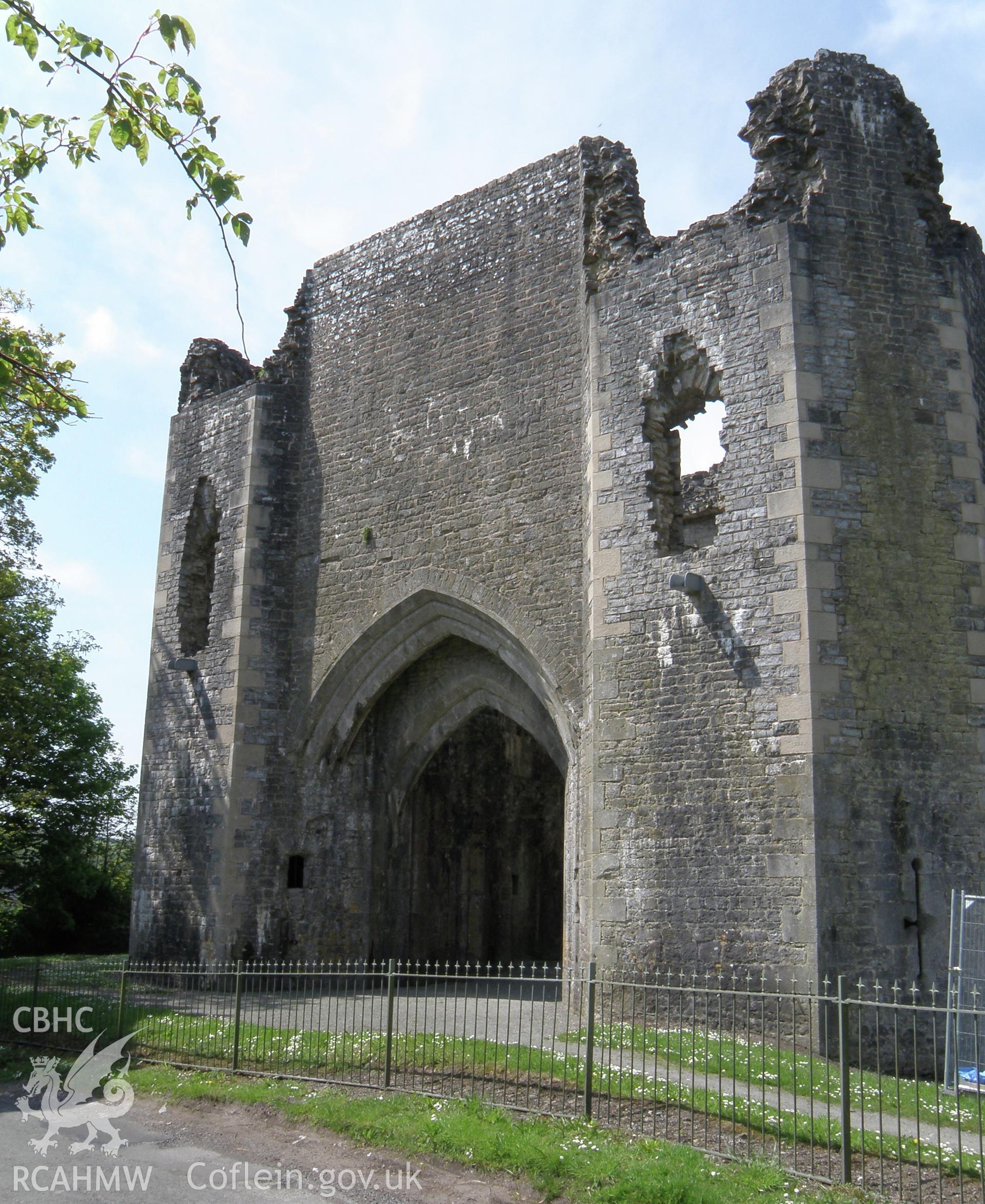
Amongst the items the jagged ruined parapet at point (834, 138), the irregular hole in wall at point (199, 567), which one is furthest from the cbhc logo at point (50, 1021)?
the jagged ruined parapet at point (834, 138)

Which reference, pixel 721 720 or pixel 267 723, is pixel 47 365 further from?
pixel 267 723

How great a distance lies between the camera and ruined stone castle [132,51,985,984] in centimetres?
1018

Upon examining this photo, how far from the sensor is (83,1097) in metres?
8.86

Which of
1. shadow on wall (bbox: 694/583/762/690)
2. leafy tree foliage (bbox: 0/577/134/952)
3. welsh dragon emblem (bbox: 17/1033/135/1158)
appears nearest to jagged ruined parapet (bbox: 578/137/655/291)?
shadow on wall (bbox: 694/583/762/690)

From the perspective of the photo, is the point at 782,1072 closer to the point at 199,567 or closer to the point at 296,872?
the point at 296,872

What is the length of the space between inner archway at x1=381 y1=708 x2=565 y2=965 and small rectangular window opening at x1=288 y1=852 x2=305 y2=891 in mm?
1117

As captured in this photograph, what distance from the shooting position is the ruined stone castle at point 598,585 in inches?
401

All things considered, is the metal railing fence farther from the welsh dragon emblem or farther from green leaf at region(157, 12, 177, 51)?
green leaf at region(157, 12, 177, 51)

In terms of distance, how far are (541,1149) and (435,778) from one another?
31.8 ft

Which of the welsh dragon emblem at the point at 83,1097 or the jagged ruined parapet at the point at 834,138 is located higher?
the jagged ruined parapet at the point at 834,138

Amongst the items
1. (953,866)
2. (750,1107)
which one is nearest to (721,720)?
(953,866)

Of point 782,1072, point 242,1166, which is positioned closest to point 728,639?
point 782,1072

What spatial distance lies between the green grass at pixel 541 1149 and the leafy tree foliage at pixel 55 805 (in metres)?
12.3

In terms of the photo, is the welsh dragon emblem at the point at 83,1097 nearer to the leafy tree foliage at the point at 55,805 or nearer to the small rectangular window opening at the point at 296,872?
the small rectangular window opening at the point at 296,872
